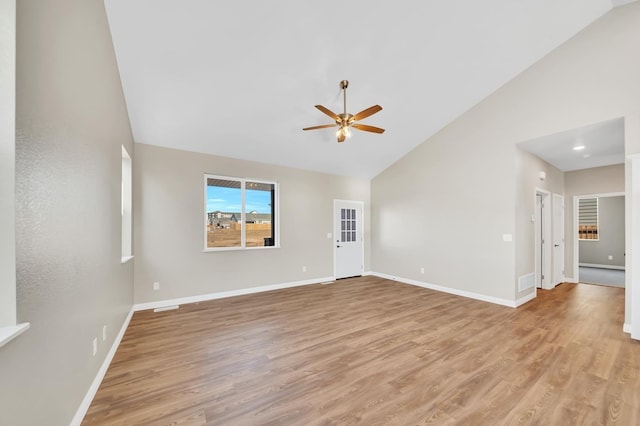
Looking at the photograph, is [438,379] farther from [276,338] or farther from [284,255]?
[284,255]

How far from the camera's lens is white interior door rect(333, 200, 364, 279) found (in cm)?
647

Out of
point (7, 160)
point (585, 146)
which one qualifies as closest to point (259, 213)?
point (7, 160)

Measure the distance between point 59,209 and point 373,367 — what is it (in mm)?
2776

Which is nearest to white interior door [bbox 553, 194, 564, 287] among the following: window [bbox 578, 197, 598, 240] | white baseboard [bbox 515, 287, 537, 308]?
white baseboard [bbox 515, 287, 537, 308]

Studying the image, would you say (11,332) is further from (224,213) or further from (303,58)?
(224,213)

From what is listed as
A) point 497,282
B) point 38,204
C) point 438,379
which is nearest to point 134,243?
point 38,204

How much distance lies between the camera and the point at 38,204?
1.33 metres

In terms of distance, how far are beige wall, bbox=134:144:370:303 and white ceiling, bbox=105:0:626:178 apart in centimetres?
37

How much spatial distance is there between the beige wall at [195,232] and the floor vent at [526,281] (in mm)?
3884

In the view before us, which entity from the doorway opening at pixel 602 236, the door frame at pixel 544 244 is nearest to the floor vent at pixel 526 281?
the door frame at pixel 544 244

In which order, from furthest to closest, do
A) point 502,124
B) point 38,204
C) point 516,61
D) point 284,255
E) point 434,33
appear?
A: 1. point 284,255
2. point 502,124
3. point 516,61
4. point 434,33
5. point 38,204

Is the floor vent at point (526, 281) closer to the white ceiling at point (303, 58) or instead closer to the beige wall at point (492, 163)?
the beige wall at point (492, 163)

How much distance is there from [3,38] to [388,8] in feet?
10.7

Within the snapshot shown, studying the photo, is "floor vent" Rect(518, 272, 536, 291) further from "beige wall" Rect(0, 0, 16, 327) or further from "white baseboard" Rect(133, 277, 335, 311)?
"beige wall" Rect(0, 0, 16, 327)
